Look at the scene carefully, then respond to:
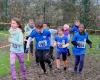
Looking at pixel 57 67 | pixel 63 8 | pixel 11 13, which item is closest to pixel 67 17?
pixel 63 8

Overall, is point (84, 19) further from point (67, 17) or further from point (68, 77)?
point (68, 77)

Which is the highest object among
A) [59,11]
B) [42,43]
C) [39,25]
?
[39,25]

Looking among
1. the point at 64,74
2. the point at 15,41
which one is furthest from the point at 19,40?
the point at 64,74

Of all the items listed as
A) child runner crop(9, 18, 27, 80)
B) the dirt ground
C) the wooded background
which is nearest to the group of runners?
child runner crop(9, 18, 27, 80)

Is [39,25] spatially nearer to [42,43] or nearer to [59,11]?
[42,43]

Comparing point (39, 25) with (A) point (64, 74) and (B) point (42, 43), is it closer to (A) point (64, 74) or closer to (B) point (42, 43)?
(B) point (42, 43)

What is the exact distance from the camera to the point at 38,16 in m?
28.3

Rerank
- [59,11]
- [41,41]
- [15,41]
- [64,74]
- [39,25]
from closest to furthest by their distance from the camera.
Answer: [15,41], [39,25], [41,41], [64,74], [59,11]

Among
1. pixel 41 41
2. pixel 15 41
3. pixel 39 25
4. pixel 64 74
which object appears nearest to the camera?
pixel 15 41

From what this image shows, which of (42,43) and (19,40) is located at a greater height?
(19,40)

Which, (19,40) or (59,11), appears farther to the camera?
(59,11)

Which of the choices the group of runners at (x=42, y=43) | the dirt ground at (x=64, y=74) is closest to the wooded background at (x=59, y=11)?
the dirt ground at (x=64, y=74)

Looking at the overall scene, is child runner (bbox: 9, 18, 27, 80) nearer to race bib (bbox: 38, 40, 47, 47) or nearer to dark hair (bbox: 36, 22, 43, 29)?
dark hair (bbox: 36, 22, 43, 29)

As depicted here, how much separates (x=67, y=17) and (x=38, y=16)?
212 cm
